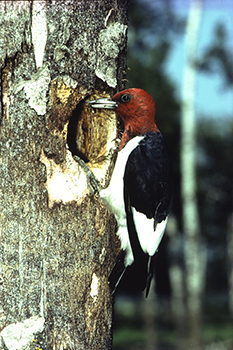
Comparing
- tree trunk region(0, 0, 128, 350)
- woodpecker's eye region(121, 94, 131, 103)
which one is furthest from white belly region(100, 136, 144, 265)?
woodpecker's eye region(121, 94, 131, 103)

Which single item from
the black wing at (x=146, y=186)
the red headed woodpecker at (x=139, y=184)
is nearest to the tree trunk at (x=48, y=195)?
the red headed woodpecker at (x=139, y=184)

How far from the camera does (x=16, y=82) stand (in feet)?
5.59

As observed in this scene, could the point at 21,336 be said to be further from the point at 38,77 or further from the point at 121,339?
the point at 121,339

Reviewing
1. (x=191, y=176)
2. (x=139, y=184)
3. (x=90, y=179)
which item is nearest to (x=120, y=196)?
(x=139, y=184)

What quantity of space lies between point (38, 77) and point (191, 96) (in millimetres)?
7546

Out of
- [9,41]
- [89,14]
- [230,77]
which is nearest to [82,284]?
[9,41]

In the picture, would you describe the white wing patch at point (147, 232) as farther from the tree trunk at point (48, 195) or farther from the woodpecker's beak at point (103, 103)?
the woodpecker's beak at point (103, 103)

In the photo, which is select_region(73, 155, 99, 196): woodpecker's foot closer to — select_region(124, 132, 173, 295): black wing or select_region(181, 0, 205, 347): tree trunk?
select_region(124, 132, 173, 295): black wing

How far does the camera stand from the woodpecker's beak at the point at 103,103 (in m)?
2.00

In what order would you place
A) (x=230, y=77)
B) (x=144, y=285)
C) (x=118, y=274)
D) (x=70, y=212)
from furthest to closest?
(x=230, y=77)
(x=144, y=285)
(x=118, y=274)
(x=70, y=212)

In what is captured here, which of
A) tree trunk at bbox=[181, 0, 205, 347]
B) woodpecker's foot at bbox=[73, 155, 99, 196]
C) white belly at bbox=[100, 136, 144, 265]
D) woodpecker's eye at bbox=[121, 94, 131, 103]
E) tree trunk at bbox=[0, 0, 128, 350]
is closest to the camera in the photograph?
tree trunk at bbox=[0, 0, 128, 350]

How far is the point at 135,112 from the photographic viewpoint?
2311 mm

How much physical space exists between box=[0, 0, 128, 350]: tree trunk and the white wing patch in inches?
14.4

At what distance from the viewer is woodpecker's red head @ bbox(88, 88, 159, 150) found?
86.0 inches
